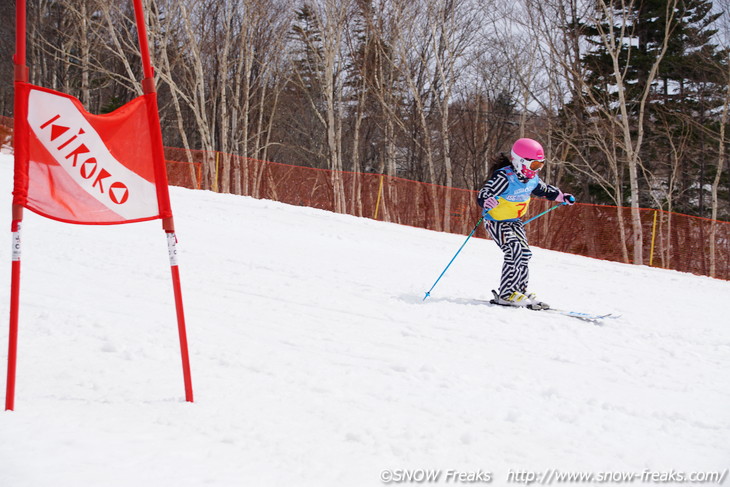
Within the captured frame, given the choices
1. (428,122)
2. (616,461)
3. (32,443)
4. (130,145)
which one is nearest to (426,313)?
(616,461)

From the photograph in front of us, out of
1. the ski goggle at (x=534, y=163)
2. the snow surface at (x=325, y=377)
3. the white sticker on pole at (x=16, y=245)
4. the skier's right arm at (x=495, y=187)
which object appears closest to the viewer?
the snow surface at (x=325, y=377)

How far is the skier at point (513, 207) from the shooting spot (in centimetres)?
563

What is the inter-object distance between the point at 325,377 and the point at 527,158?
11.5 feet

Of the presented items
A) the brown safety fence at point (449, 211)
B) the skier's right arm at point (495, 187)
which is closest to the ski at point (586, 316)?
the skier's right arm at point (495, 187)

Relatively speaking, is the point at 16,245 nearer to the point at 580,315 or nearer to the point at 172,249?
the point at 172,249

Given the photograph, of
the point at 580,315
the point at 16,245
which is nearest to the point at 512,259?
the point at 580,315

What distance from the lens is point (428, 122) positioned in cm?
2614

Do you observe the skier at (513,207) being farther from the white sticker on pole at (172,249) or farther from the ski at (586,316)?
the white sticker on pole at (172,249)

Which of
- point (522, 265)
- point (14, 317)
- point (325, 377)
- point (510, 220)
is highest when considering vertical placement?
point (510, 220)

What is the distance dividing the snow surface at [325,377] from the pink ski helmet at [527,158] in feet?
4.86

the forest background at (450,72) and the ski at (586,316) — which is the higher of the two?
the forest background at (450,72)

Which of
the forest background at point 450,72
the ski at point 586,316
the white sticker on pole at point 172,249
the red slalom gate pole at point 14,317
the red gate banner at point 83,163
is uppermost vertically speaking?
the forest background at point 450,72

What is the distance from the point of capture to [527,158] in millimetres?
5656

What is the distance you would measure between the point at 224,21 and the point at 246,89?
→ 2.71 m
